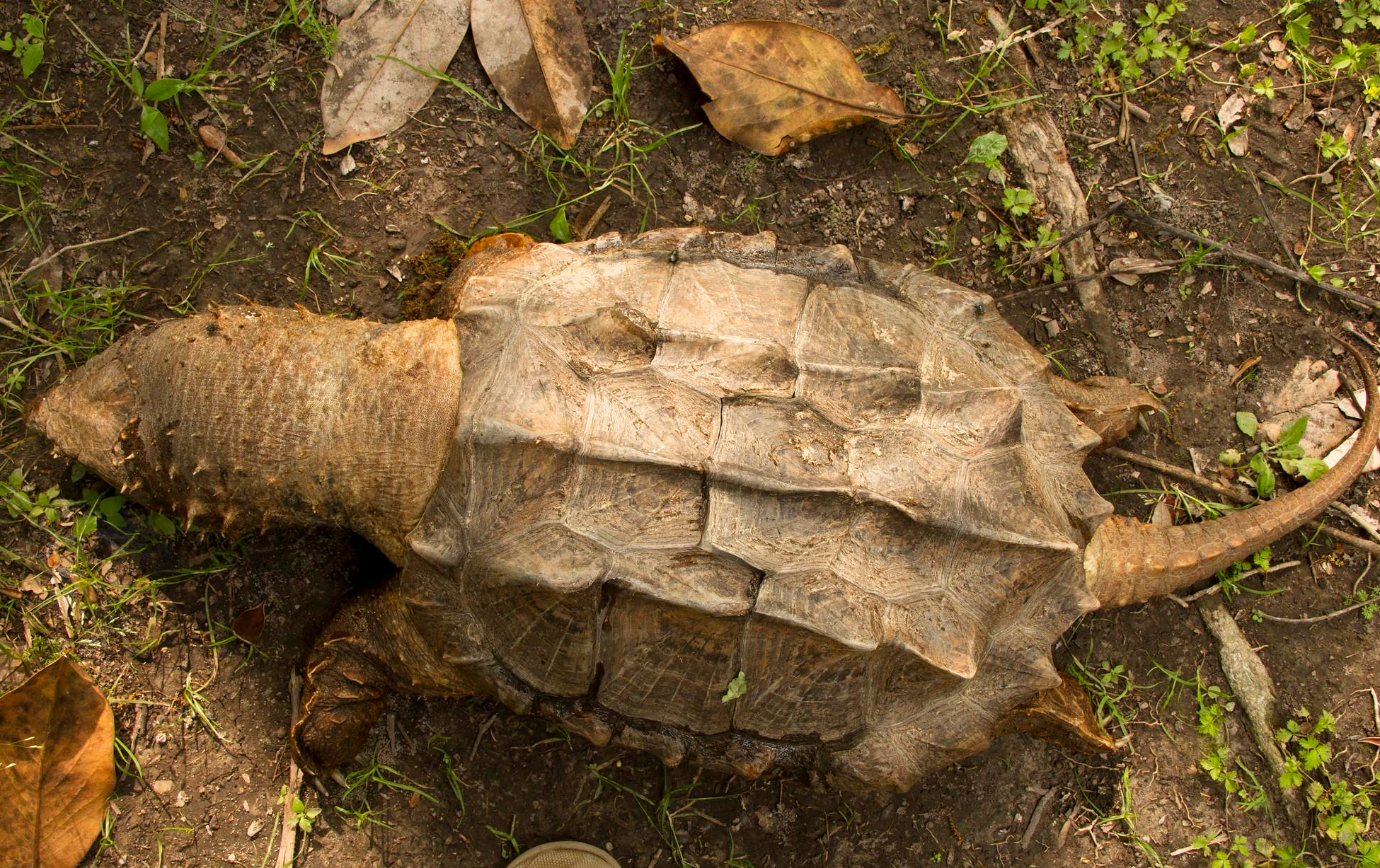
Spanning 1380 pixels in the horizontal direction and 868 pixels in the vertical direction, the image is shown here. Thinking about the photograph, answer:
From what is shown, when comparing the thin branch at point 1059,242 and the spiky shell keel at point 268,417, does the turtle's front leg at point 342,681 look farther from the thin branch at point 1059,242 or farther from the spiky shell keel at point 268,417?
the thin branch at point 1059,242

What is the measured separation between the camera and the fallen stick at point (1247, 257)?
4094mm

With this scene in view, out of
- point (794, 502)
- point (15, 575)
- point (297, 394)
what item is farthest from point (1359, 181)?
point (15, 575)

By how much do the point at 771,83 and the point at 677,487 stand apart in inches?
77.7

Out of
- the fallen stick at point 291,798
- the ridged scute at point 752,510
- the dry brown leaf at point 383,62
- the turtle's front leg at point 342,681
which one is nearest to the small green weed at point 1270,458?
the ridged scute at point 752,510

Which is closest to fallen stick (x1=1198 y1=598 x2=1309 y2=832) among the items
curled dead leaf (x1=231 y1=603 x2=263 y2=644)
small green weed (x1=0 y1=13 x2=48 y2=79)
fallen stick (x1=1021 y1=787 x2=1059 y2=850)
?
fallen stick (x1=1021 y1=787 x2=1059 y2=850)

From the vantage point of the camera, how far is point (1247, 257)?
4.09 metres

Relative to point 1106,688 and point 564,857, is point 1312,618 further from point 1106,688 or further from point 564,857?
point 564,857

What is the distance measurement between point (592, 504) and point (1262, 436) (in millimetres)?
3099

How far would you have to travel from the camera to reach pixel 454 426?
3037 millimetres

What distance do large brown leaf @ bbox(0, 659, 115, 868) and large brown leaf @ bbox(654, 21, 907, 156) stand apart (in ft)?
11.1

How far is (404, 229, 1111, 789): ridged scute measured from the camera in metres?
2.82

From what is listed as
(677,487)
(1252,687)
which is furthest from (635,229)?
(1252,687)

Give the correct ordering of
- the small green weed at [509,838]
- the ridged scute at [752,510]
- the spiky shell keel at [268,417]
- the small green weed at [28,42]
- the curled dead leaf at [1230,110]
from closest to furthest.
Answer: the ridged scute at [752,510] < the spiky shell keel at [268,417] < the small green weed at [28,42] < the small green weed at [509,838] < the curled dead leaf at [1230,110]

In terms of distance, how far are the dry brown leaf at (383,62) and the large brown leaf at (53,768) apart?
2.36m
